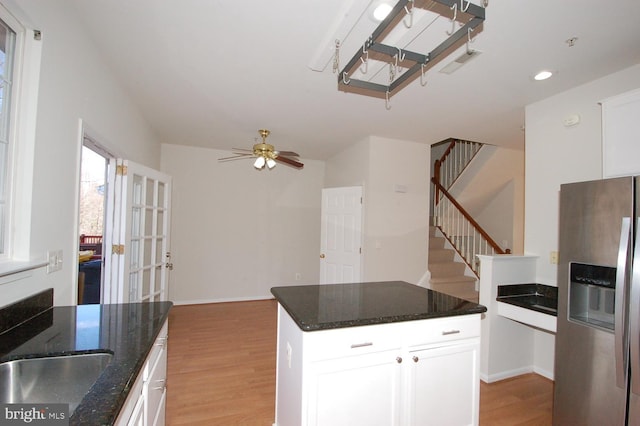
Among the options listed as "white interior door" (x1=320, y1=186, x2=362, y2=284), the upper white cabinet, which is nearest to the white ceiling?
the upper white cabinet

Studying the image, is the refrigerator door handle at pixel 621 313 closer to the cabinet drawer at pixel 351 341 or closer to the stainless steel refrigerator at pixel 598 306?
the stainless steel refrigerator at pixel 598 306

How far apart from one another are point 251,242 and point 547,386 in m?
4.36

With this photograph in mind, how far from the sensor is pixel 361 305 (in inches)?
66.4

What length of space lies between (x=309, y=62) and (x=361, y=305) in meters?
1.83

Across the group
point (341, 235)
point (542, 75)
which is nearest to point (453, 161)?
point (341, 235)

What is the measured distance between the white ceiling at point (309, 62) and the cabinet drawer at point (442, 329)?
1.81 metres

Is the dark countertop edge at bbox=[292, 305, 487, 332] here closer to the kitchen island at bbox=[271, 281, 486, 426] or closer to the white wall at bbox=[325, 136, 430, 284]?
the kitchen island at bbox=[271, 281, 486, 426]

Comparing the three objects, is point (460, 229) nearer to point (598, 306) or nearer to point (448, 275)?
point (448, 275)

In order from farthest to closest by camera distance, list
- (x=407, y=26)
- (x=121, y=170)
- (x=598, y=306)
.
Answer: (x=121, y=170) < (x=598, y=306) < (x=407, y=26)

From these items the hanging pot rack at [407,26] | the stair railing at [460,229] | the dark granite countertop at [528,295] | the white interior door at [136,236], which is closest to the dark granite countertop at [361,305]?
the dark granite countertop at [528,295]

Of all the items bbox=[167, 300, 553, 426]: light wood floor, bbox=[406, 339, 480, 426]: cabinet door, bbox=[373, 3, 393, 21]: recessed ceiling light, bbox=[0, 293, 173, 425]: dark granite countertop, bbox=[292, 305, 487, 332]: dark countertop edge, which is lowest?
bbox=[167, 300, 553, 426]: light wood floor

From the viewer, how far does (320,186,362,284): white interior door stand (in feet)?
13.8

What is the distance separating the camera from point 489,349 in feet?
8.59

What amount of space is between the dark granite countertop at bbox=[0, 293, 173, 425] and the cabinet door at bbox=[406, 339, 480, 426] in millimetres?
1322
